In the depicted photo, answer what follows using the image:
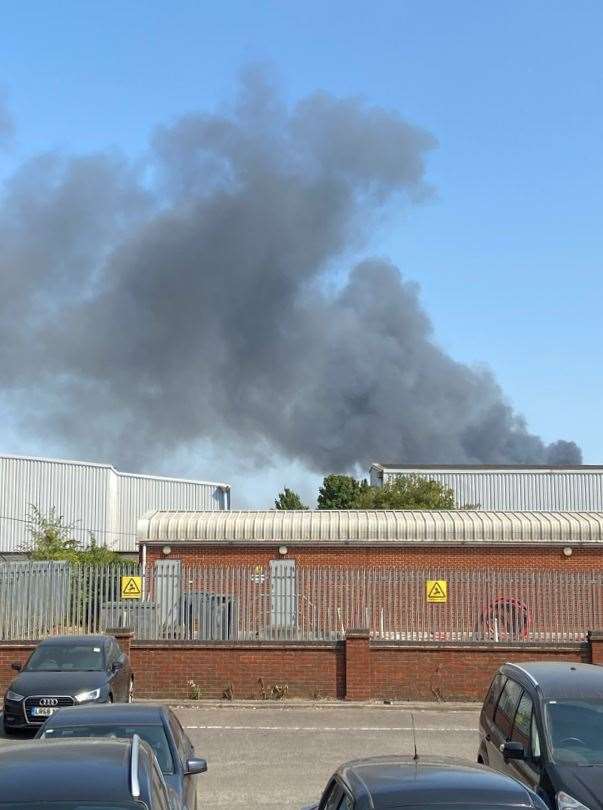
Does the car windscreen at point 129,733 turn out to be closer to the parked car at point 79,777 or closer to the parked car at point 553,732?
the parked car at point 553,732

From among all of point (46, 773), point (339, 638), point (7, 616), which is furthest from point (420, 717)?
point (46, 773)

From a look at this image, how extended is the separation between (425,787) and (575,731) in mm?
3872

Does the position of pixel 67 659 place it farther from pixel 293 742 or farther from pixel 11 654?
pixel 11 654

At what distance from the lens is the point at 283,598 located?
20.9m

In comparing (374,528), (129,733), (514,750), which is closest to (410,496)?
(374,528)

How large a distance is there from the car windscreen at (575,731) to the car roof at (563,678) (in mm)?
100

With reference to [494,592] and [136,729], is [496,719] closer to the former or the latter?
[136,729]

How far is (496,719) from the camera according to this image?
10117mm

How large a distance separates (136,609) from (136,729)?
1265 centimetres

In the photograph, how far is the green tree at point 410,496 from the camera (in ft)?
152

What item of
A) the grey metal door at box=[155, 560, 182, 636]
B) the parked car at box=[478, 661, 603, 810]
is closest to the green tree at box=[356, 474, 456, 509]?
the grey metal door at box=[155, 560, 182, 636]

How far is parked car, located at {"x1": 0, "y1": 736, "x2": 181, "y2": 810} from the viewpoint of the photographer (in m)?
4.45

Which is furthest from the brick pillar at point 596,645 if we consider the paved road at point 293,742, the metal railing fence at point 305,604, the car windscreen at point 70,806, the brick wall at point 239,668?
the car windscreen at point 70,806

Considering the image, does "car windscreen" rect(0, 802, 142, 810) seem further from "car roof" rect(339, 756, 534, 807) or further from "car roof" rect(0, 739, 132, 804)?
"car roof" rect(339, 756, 534, 807)
